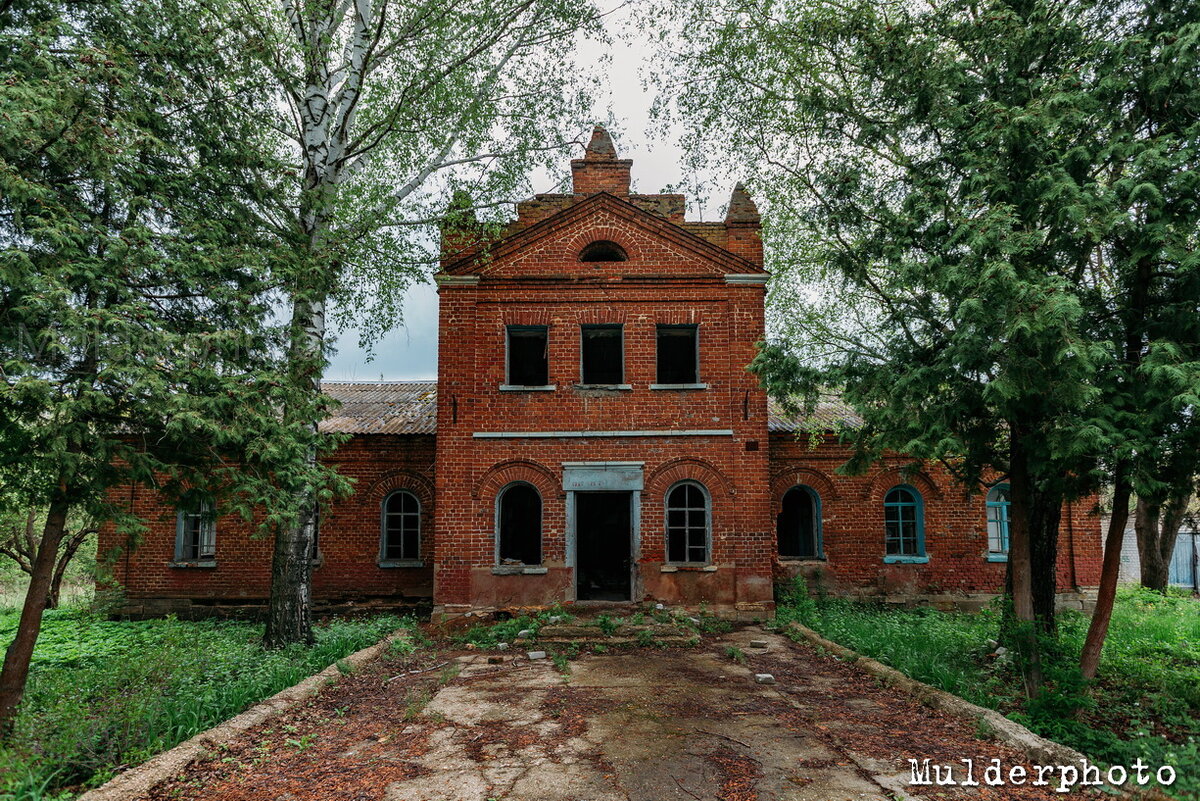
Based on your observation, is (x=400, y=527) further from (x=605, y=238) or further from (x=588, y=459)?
(x=605, y=238)

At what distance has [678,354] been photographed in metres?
14.0

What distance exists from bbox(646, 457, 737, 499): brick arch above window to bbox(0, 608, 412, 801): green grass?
→ 590cm

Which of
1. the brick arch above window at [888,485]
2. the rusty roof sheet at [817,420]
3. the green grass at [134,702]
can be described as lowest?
the green grass at [134,702]

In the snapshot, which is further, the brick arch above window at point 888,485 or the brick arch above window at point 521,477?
the brick arch above window at point 888,485

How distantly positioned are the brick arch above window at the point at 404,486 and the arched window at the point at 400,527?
11 cm

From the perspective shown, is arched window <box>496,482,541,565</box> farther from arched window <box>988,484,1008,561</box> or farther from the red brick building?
arched window <box>988,484,1008,561</box>

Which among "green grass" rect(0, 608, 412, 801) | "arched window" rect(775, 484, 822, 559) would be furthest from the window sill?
"arched window" rect(775, 484, 822, 559)

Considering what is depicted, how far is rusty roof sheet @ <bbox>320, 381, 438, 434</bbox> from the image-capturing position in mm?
14789

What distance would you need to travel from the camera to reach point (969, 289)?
20.1 feet

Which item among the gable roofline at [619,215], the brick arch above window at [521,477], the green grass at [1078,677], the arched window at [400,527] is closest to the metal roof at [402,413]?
the arched window at [400,527]

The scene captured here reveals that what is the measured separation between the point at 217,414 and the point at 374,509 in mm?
9331

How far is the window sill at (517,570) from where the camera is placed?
12641mm

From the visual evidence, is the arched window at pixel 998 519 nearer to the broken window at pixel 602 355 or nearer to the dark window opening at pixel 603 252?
the broken window at pixel 602 355

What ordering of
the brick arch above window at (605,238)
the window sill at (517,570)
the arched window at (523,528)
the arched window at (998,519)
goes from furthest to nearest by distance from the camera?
the arched window at (998,519), the arched window at (523,528), the brick arch above window at (605,238), the window sill at (517,570)
